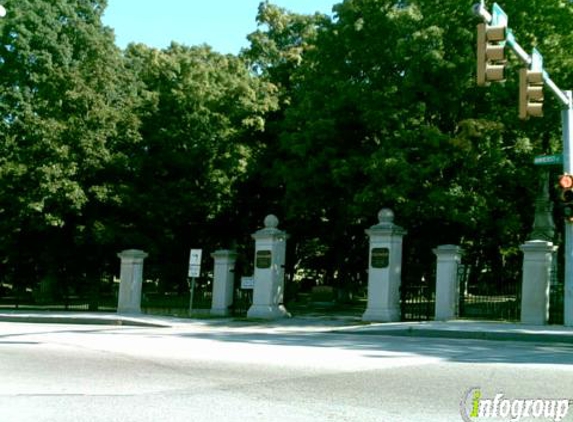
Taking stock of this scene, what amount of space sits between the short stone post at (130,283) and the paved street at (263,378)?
33.4 feet

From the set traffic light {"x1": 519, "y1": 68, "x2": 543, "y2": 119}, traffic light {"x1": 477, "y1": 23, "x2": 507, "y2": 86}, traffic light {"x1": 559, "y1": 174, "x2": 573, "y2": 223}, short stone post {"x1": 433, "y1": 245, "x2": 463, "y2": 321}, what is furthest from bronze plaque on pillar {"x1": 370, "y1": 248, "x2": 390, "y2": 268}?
traffic light {"x1": 477, "y1": 23, "x2": 507, "y2": 86}

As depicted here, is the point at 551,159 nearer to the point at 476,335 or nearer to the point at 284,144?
the point at 476,335

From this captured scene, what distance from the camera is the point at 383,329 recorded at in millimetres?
17938

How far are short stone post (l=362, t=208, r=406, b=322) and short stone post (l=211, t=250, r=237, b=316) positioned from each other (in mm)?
5072

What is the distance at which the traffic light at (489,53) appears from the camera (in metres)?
11.3

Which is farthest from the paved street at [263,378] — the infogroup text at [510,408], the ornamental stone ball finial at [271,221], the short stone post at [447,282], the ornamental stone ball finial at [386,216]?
the ornamental stone ball finial at [271,221]

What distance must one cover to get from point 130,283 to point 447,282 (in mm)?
11110

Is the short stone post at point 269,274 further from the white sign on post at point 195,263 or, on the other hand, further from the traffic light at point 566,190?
the traffic light at point 566,190

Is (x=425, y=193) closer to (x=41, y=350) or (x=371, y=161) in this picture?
(x=371, y=161)

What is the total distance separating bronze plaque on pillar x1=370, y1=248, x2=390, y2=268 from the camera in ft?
69.7

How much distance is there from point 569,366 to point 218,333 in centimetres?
911

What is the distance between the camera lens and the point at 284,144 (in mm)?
26984

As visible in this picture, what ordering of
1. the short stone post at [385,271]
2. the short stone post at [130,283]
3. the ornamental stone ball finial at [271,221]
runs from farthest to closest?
the short stone post at [130,283] < the ornamental stone ball finial at [271,221] < the short stone post at [385,271]

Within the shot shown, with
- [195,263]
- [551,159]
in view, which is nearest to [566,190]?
[551,159]
